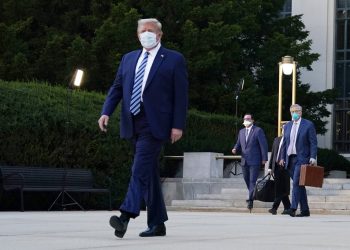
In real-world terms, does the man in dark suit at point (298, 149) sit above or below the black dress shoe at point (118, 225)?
above

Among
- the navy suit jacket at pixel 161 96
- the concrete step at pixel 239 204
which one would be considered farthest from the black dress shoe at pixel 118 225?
the concrete step at pixel 239 204

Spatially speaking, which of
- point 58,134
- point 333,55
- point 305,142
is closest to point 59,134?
point 58,134

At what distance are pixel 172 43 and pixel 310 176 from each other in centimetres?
1381

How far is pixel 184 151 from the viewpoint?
2517 centimetres

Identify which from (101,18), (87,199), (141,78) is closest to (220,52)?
(101,18)

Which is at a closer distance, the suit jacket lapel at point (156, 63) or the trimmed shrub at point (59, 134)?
the suit jacket lapel at point (156, 63)

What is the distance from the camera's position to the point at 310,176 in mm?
15945

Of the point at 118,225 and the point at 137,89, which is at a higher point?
the point at 137,89

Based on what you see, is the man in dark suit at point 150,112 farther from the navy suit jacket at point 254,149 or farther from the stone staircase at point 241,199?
the stone staircase at point 241,199

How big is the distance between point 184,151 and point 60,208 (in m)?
6.42

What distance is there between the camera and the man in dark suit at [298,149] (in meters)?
16.2

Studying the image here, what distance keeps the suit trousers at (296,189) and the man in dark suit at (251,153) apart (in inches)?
105

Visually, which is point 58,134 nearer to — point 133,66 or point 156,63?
point 133,66

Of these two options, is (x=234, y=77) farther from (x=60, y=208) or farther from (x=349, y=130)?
(x=60, y=208)
